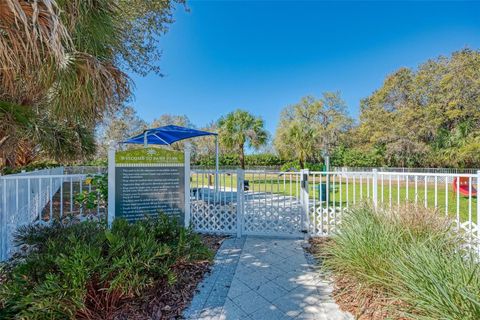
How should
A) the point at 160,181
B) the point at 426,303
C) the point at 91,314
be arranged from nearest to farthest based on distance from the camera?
the point at 426,303 → the point at 91,314 → the point at 160,181

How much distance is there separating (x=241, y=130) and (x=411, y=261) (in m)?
17.7

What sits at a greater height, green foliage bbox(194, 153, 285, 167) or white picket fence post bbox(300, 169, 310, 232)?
green foliage bbox(194, 153, 285, 167)

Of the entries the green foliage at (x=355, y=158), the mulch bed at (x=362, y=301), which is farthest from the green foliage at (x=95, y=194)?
the green foliage at (x=355, y=158)

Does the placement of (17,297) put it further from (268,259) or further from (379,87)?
(379,87)

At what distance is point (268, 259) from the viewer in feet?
12.5

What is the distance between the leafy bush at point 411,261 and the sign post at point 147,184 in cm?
237

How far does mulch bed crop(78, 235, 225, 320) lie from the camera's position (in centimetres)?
228

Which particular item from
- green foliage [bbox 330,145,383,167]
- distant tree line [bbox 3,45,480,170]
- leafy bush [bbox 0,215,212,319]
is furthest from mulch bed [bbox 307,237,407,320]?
green foliage [bbox 330,145,383,167]

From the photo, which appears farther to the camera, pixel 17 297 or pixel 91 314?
pixel 91 314

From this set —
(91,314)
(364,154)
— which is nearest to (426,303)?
(91,314)

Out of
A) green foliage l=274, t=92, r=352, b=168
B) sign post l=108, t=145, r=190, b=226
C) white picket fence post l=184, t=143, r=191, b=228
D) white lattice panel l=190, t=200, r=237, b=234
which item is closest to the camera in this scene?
sign post l=108, t=145, r=190, b=226

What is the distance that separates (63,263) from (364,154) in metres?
28.2

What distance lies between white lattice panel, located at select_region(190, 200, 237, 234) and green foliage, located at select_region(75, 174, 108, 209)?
183 centimetres

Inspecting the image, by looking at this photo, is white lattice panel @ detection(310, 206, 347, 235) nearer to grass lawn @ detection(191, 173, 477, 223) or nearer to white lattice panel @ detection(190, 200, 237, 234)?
grass lawn @ detection(191, 173, 477, 223)
